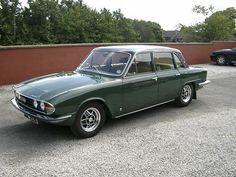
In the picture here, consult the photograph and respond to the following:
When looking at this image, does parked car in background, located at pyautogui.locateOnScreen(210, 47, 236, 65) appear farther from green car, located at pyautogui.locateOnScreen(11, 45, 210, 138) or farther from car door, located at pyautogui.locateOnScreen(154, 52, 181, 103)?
car door, located at pyautogui.locateOnScreen(154, 52, 181, 103)

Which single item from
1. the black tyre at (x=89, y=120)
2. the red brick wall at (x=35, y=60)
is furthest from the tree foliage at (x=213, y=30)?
the black tyre at (x=89, y=120)

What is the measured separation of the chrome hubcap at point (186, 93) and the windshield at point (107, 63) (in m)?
2.11

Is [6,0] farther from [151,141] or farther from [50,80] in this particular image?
[151,141]

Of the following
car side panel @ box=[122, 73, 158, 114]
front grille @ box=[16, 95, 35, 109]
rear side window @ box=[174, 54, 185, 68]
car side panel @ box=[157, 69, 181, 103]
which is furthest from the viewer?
rear side window @ box=[174, 54, 185, 68]

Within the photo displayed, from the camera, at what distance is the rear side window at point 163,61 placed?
677 cm

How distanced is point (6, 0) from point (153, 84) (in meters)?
14.2

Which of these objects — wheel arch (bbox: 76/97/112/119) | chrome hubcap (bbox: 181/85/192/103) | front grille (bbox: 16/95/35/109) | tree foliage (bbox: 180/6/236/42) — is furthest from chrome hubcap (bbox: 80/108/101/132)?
tree foliage (bbox: 180/6/236/42)

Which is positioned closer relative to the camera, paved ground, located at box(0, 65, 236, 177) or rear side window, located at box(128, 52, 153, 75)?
paved ground, located at box(0, 65, 236, 177)

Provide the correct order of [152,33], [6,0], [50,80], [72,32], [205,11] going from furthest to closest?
1. [152,33]
2. [205,11]
3. [72,32]
4. [6,0]
5. [50,80]

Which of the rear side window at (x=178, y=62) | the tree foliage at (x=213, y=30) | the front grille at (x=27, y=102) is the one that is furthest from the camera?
the tree foliage at (x=213, y=30)

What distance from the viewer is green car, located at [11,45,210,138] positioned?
507 cm

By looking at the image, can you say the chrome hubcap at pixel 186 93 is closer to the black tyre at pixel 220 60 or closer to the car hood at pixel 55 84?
the car hood at pixel 55 84

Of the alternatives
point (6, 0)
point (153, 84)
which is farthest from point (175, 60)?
point (6, 0)

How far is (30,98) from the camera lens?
5.19 metres
